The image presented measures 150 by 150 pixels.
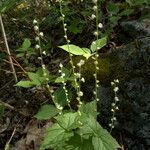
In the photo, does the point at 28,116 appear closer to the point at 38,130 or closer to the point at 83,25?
the point at 38,130

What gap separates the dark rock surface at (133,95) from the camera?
10.2 feet

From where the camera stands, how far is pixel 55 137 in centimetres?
264

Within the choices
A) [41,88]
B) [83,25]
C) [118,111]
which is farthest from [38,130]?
[83,25]

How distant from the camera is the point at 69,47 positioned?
2879mm

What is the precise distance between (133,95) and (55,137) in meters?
0.90

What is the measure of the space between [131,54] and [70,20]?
55.4 inches

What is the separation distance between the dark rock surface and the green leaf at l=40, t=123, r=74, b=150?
664 millimetres

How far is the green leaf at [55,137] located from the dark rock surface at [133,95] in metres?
0.66

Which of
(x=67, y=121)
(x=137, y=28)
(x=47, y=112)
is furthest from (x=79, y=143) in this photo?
(x=137, y=28)

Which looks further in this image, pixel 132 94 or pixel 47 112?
pixel 132 94

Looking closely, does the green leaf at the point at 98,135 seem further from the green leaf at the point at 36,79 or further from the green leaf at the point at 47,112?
the green leaf at the point at 36,79

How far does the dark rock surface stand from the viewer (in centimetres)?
310

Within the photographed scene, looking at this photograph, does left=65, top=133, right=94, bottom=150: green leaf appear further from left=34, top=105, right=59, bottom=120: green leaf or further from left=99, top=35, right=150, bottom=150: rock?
left=99, top=35, right=150, bottom=150: rock

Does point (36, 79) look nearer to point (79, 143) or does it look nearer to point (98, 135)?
point (79, 143)
